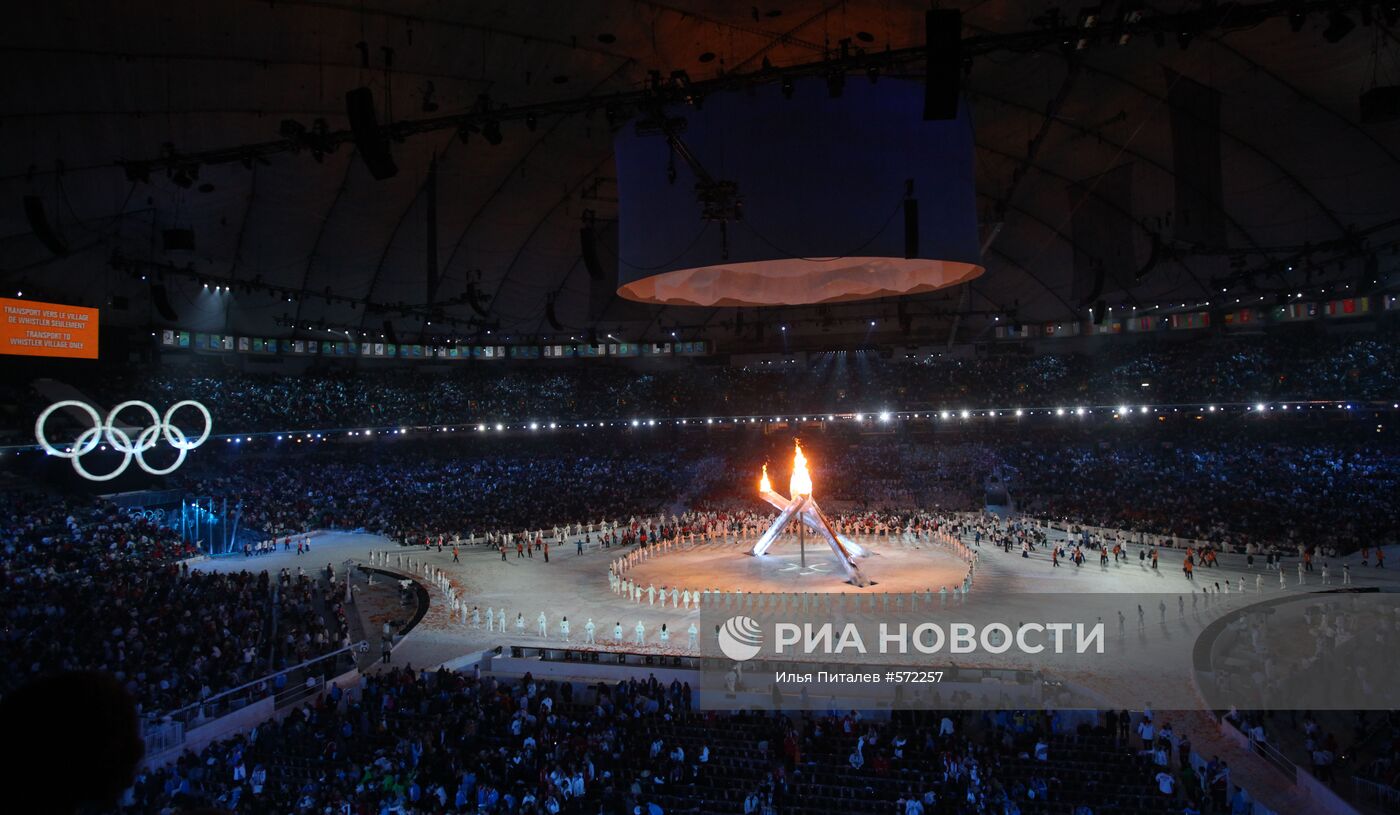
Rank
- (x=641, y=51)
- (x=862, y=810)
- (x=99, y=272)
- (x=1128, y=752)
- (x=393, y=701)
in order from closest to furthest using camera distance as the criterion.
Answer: (x=862, y=810), (x=1128, y=752), (x=393, y=701), (x=641, y=51), (x=99, y=272)

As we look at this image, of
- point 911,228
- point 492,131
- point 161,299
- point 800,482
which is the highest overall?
point 492,131

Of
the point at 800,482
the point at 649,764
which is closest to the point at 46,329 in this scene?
the point at 649,764

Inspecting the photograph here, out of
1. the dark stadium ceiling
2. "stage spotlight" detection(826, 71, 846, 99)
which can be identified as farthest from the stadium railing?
"stage spotlight" detection(826, 71, 846, 99)

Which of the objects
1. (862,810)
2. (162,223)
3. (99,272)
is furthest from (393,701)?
(99,272)

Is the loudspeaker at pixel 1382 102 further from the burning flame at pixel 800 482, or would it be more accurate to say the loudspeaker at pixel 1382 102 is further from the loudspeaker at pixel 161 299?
the loudspeaker at pixel 161 299

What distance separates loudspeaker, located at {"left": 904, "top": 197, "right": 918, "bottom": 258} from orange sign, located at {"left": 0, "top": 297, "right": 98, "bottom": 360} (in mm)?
29576

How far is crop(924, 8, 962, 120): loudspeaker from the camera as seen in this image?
14.7 meters

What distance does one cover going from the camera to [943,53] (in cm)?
1493

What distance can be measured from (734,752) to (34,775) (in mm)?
15405

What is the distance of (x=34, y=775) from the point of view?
1956 millimetres

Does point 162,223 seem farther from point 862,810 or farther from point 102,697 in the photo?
point 102,697

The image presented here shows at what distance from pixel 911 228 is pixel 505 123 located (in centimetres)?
2181

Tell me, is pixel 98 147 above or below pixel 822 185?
above

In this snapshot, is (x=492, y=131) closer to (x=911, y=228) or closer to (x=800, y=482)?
(x=911, y=228)
